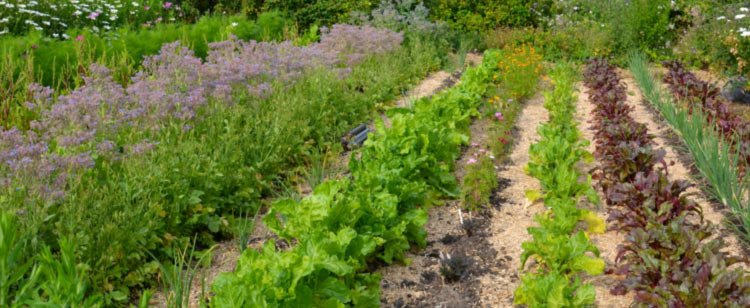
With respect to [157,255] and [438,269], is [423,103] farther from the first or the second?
[157,255]

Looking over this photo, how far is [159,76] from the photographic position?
18.1ft

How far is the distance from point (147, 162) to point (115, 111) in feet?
3.55

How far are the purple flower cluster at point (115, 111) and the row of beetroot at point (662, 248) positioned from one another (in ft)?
10.0

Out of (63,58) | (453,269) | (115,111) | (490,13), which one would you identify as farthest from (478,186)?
(490,13)

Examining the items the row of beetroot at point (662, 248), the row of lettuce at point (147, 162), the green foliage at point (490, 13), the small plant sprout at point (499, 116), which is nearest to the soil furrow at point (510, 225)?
the small plant sprout at point (499, 116)

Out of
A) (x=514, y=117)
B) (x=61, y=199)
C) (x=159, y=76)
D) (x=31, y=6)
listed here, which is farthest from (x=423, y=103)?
(x=31, y=6)

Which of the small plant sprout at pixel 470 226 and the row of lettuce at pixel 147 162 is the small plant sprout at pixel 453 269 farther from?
the row of lettuce at pixel 147 162

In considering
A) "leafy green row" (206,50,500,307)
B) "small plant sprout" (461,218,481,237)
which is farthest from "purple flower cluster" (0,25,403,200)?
"small plant sprout" (461,218,481,237)

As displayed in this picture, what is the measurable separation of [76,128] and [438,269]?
250cm

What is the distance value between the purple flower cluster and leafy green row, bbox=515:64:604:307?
2.51 metres

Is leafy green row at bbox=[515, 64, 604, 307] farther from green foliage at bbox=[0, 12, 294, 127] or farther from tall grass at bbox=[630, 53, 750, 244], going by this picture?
green foliage at bbox=[0, 12, 294, 127]

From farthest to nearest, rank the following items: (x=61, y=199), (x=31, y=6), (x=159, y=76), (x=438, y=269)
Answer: (x=31, y=6) < (x=159, y=76) < (x=438, y=269) < (x=61, y=199)

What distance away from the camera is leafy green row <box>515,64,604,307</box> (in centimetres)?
341

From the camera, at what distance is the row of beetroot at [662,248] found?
3.09 metres
